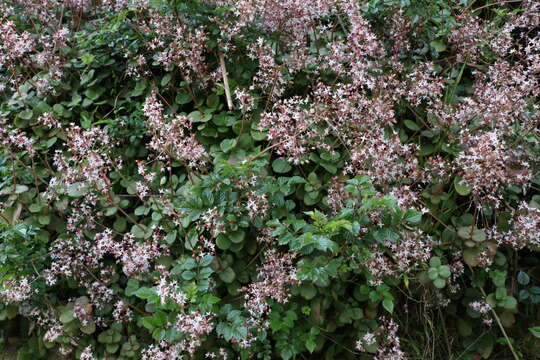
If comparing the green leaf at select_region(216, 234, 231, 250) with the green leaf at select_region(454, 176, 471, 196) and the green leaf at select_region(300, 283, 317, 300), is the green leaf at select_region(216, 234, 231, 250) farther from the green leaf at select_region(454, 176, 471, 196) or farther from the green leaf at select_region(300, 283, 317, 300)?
the green leaf at select_region(454, 176, 471, 196)

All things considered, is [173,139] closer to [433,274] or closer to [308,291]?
[308,291]

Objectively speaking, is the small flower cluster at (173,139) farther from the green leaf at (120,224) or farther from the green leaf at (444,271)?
the green leaf at (444,271)

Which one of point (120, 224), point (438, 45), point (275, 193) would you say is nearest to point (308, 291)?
point (275, 193)

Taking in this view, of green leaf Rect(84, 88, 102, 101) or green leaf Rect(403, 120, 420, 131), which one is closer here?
green leaf Rect(403, 120, 420, 131)

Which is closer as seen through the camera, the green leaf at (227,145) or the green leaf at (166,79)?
the green leaf at (227,145)

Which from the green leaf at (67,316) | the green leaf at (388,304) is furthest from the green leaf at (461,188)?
the green leaf at (67,316)

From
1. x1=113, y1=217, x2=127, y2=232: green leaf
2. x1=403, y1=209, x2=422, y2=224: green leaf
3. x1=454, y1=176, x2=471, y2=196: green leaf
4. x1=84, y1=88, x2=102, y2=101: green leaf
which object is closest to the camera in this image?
x1=403, y1=209, x2=422, y2=224: green leaf

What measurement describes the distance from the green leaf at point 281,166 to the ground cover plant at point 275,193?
20mm

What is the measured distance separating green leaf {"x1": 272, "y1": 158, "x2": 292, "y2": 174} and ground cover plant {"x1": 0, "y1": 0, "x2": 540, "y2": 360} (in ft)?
0.07

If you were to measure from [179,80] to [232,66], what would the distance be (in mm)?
373

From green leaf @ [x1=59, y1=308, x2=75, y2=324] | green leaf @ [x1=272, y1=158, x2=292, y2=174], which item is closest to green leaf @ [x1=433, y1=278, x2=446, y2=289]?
green leaf @ [x1=272, y1=158, x2=292, y2=174]

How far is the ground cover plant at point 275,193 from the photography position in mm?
2264

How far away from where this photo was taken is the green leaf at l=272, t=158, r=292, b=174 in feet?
8.43

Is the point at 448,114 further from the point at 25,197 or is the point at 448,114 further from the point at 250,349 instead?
the point at 25,197
